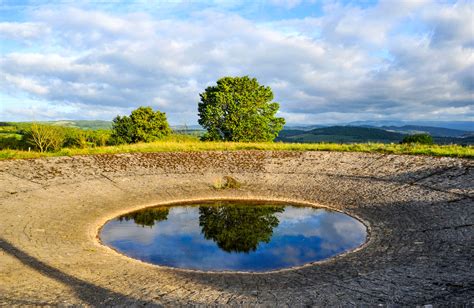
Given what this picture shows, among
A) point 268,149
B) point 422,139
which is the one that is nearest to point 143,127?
point 268,149

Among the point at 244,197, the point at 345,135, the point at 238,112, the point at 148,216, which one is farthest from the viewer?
the point at 345,135

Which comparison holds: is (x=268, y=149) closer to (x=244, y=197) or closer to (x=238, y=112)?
(x=244, y=197)

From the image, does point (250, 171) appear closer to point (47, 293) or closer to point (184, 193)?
point (184, 193)

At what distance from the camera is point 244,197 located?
25516mm

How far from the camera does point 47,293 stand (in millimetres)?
9547

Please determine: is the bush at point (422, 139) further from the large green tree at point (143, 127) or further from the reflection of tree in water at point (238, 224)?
the large green tree at point (143, 127)

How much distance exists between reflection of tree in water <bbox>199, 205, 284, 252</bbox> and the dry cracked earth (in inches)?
105

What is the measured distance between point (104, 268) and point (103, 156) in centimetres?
1946

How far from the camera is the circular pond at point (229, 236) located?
15.0 m

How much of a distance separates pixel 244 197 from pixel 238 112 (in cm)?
2805

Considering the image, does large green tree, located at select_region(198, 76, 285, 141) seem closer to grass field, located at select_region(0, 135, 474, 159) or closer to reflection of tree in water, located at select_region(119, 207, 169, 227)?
grass field, located at select_region(0, 135, 474, 159)

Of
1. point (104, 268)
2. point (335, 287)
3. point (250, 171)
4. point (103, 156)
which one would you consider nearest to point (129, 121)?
point (103, 156)

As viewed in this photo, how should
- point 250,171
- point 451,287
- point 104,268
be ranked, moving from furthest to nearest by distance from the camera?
point 250,171 < point 104,268 < point 451,287

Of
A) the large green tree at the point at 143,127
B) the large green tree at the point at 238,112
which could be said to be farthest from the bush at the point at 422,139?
the large green tree at the point at 143,127
